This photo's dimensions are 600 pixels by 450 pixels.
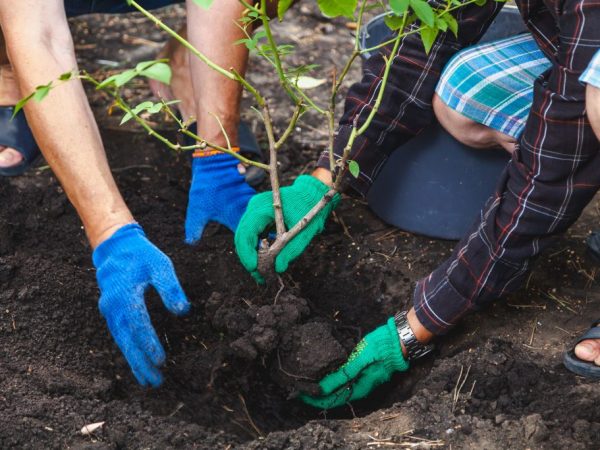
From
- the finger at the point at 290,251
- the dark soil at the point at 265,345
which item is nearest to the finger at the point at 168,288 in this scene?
the dark soil at the point at 265,345

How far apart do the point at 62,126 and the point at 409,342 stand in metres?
0.97

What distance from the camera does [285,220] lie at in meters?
1.99

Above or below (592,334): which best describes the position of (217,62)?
above

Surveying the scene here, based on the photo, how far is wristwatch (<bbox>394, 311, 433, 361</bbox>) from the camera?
6.04 feet

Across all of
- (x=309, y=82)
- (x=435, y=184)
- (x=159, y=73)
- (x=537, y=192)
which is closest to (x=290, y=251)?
(x=435, y=184)

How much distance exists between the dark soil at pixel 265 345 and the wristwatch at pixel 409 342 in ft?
0.15

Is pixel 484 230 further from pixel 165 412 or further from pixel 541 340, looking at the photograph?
pixel 165 412

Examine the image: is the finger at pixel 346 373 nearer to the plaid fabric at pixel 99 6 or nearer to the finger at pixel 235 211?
the finger at pixel 235 211

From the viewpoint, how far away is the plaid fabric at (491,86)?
194 centimetres

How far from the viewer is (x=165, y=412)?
1794 millimetres

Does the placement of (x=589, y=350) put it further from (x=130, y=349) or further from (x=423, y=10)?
(x=130, y=349)

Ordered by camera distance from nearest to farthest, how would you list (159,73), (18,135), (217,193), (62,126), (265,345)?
(159,73) → (265,345) → (62,126) → (217,193) → (18,135)

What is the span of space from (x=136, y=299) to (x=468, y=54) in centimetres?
101

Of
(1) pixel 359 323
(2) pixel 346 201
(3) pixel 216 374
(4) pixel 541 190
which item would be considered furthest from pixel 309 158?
(4) pixel 541 190
